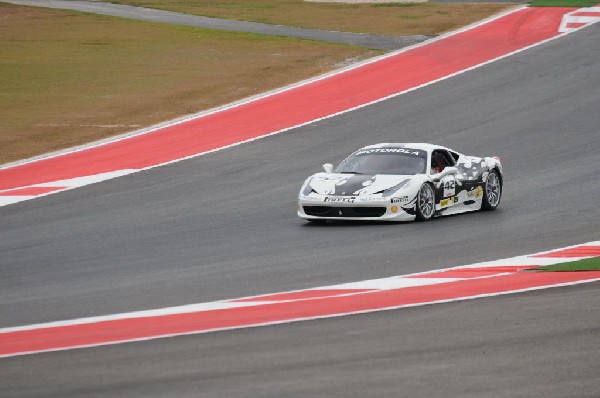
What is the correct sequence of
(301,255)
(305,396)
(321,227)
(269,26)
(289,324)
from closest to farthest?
(305,396), (289,324), (301,255), (321,227), (269,26)

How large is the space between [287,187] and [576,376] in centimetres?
1311

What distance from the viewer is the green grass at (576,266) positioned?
562 inches

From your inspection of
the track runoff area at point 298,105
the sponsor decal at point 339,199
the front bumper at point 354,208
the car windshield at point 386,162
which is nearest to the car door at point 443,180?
the car windshield at point 386,162

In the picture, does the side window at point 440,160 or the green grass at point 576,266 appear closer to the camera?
the green grass at point 576,266

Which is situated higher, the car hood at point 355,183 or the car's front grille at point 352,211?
the car hood at point 355,183

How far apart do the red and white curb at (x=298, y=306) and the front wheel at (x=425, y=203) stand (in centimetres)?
365

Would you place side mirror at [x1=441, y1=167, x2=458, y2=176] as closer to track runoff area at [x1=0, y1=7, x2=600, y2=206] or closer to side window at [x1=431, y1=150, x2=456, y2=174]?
side window at [x1=431, y1=150, x2=456, y2=174]

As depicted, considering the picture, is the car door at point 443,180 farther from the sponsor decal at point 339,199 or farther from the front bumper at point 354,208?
the sponsor decal at point 339,199

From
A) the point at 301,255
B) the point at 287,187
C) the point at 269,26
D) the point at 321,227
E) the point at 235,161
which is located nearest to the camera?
the point at 301,255

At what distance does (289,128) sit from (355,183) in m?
9.20

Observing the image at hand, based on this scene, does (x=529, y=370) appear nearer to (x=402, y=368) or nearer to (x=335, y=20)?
(x=402, y=368)

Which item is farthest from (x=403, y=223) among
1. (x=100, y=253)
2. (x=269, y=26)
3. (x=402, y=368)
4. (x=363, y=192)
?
(x=269, y=26)

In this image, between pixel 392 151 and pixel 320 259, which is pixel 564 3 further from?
pixel 320 259

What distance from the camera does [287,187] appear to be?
21.9 m
